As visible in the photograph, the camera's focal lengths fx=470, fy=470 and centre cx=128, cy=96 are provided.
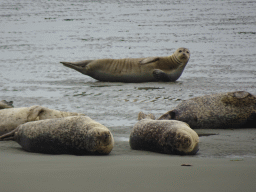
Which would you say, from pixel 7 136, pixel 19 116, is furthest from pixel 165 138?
pixel 19 116

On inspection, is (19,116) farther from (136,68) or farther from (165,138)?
(136,68)

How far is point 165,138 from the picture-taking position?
404cm

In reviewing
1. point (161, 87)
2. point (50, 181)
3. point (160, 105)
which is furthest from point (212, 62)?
point (50, 181)

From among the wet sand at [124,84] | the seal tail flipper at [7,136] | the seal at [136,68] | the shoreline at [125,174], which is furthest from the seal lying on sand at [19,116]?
the seal at [136,68]

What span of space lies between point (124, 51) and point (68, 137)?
9997mm

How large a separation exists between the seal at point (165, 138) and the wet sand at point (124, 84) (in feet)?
0.34

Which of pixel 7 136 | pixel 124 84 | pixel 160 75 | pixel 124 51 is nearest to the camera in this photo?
pixel 7 136

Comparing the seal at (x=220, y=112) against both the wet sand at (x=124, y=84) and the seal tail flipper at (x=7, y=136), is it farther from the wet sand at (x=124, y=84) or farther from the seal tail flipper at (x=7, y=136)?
the seal tail flipper at (x=7, y=136)

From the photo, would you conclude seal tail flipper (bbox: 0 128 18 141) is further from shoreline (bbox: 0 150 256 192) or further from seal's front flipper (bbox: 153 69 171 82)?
seal's front flipper (bbox: 153 69 171 82)

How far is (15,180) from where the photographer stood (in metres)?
2.68

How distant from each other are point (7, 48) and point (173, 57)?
21.9 ft

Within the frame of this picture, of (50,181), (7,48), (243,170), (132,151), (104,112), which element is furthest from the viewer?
(7,48)

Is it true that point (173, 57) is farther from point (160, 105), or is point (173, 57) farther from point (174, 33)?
point (174, 33)

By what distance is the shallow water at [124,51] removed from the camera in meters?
7.02
